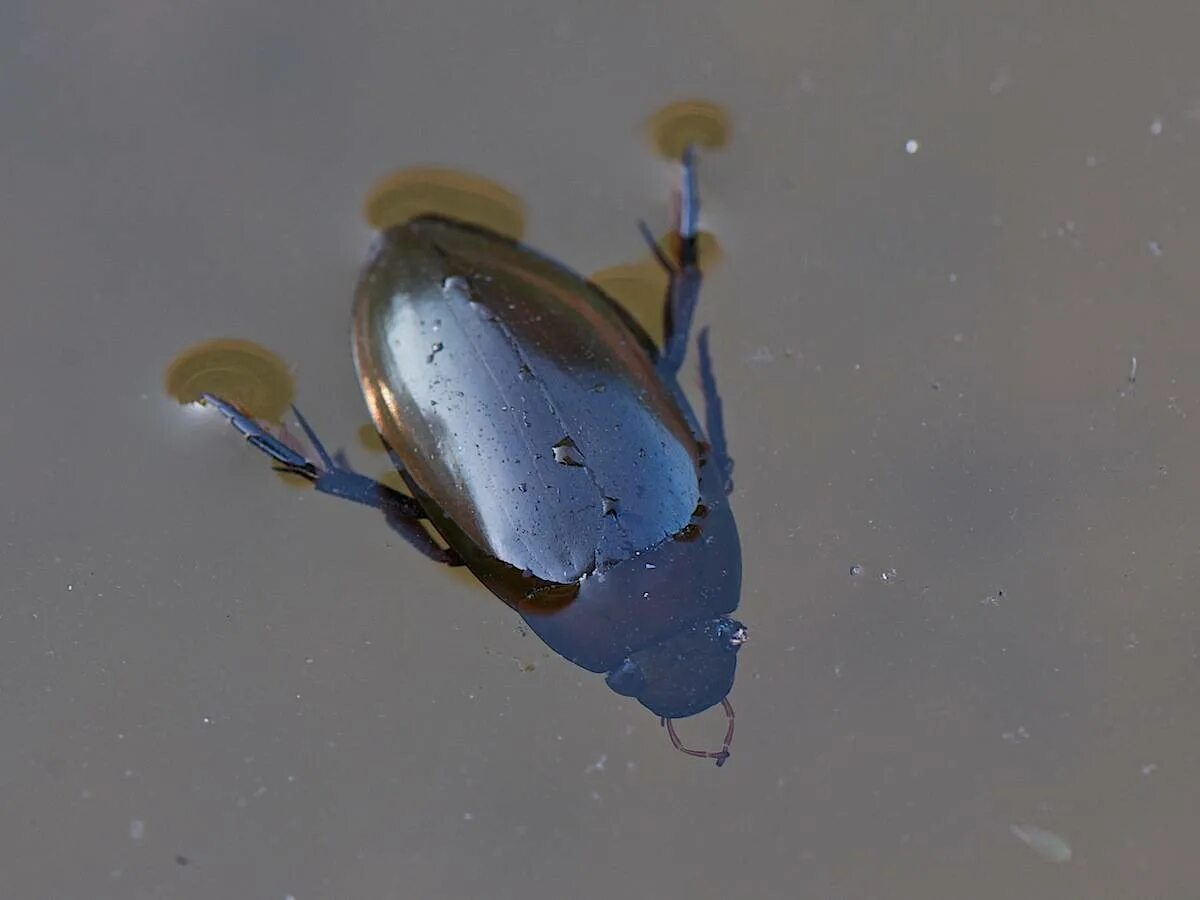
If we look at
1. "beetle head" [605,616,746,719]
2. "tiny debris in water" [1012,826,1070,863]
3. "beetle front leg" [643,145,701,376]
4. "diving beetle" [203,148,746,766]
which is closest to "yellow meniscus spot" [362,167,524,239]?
"diving beetle" [203,148,746,766]

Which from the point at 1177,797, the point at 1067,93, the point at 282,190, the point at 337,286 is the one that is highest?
the point at 282,190

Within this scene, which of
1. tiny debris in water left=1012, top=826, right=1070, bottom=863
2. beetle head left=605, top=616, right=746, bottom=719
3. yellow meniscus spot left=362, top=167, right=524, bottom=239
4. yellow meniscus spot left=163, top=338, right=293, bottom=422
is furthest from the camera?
yellow meniscus spot left=362, top=167, right=524, bottom=239

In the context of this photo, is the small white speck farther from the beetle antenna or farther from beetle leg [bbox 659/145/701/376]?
beetle leg [bbox 659/145/701/376]

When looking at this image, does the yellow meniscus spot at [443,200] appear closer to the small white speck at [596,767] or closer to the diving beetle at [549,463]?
the diving beetle at [549,463]

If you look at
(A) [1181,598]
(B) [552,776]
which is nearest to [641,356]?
(B) [552,776]

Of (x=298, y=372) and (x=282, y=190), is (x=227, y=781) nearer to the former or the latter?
(x=298, y=372)

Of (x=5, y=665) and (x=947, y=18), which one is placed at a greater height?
(x=947, y=18)

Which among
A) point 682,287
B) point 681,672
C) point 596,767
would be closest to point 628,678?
point 681,672
